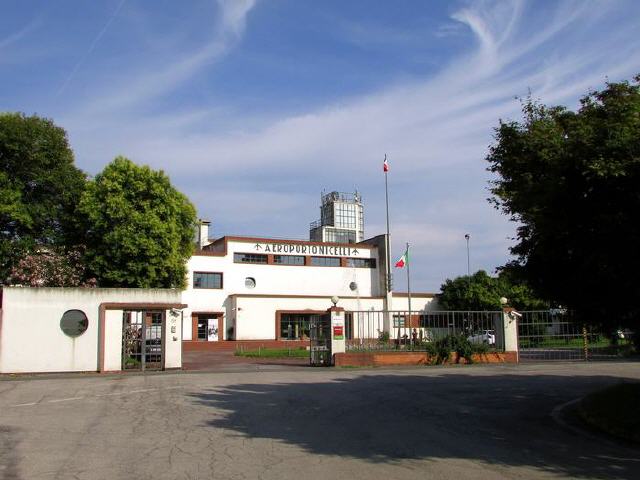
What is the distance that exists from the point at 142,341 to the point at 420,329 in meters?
10.9

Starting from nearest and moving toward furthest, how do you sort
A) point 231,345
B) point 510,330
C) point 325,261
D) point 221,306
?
1. point 510,330
2. point 231,345
3. point 221,306
4. point 325,261

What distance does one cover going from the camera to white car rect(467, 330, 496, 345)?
86.7 ft

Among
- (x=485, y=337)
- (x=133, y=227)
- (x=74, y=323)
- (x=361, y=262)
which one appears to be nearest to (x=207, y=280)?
(x=361, y=262)

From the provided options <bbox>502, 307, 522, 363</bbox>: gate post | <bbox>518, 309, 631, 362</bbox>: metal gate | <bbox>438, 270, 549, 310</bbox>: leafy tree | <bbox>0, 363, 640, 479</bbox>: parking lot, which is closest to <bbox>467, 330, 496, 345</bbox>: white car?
<bbox>502, 307, 522, 363</bbox>: gate post

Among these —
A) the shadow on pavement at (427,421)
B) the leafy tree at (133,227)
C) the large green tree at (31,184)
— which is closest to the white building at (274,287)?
the leafy tree at (133,227)

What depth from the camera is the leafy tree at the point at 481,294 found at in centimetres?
5275

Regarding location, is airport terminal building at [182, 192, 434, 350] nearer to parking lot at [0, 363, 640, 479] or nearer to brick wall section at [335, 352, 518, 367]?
brick wall section at [335, 352, 518, 367]

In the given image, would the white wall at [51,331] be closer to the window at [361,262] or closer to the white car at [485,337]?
the white car at [485,337]

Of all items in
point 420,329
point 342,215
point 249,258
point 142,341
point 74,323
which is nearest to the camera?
point 74,323

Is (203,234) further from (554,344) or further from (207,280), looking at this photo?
(554,344)

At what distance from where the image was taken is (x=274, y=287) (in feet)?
182

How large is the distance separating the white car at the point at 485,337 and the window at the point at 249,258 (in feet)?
101

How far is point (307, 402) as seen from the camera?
13.7m

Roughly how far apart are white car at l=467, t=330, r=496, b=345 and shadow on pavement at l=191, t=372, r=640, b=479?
8.22m
